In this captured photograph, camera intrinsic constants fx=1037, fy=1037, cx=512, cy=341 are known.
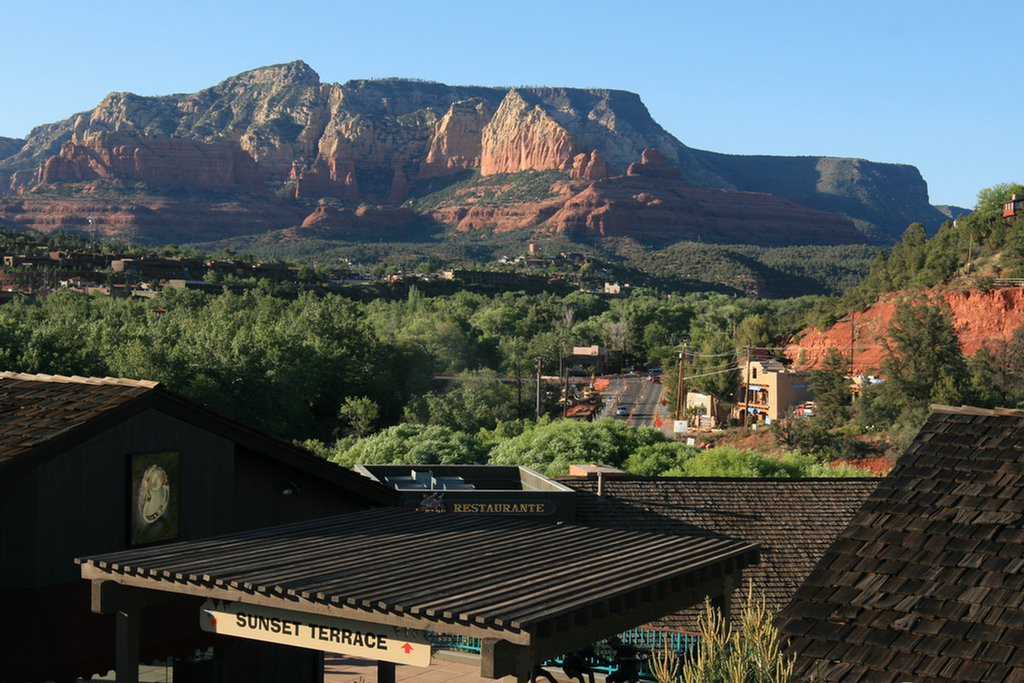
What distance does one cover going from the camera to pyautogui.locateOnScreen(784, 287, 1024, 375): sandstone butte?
64938 mm

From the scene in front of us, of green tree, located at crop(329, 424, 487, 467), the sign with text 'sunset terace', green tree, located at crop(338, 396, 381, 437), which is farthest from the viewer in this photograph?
green tree, located at crop(338, 396, 381, 437)

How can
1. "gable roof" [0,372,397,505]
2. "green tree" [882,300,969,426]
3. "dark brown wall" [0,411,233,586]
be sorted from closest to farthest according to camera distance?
"dark brown wall" [0,411,233,586] < "gable roof" [0,372,397,505] < "green tree" [882,300,969,426]

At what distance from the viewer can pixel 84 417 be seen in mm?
8875

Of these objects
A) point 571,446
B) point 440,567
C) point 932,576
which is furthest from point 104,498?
point 571,446

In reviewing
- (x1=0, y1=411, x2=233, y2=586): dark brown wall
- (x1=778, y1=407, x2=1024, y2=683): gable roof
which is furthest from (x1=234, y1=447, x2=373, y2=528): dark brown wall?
(x1=778, y1=407, x2=1024, y2=683): gable roof

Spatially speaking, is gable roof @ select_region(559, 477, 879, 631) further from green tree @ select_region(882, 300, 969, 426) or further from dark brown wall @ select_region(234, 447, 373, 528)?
green tree @ select_region(882, 300, 969, 426)

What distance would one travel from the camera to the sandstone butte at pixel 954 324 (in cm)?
6494

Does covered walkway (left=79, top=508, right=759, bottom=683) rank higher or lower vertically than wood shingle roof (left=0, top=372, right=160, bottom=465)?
lower

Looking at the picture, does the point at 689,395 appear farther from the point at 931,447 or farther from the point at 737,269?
the point at 737,269

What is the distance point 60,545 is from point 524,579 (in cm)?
412

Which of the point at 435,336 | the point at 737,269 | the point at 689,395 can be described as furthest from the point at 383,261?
the point at 689,395

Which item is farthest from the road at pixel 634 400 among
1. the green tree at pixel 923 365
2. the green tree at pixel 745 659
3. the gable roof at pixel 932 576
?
the green tree at pixel 745 659

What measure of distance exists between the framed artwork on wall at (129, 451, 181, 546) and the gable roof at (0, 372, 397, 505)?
17.3 inches

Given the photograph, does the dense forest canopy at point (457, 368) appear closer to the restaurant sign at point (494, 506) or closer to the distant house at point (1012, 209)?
the distant house at point (1012, 209)
